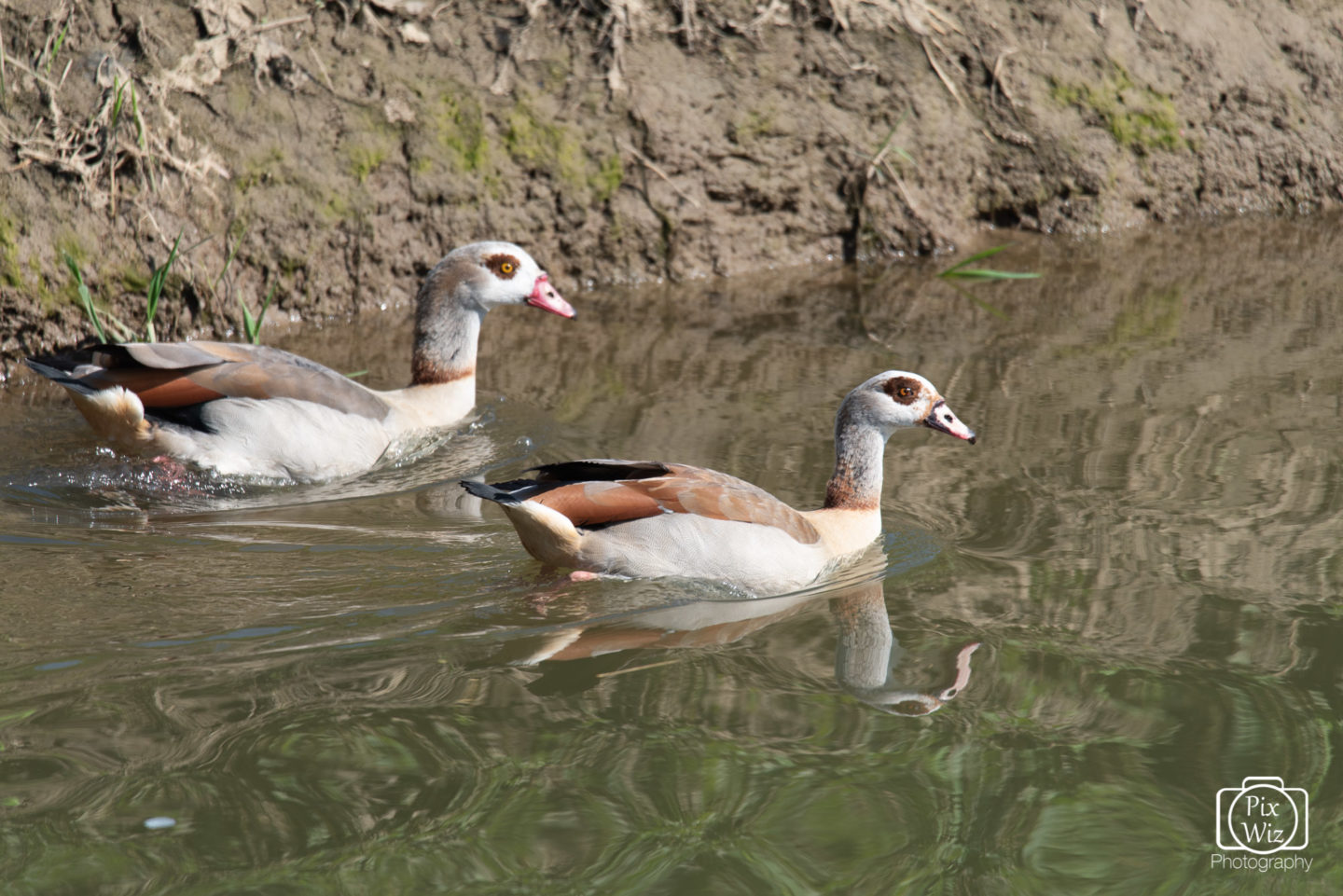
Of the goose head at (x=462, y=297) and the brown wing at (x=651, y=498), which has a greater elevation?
the goose head at (x=462, y=297)

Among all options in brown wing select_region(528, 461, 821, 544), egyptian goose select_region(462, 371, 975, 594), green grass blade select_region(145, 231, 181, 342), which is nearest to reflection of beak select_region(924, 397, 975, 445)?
egyptian goose select_region(462, 371, 975, 594)

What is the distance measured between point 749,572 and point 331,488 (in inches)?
90.5

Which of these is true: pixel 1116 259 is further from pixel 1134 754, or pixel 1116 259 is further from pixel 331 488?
pixel 1134 754

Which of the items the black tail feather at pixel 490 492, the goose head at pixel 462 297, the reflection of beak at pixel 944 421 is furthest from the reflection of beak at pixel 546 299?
the black tail feather at pixel 490 492

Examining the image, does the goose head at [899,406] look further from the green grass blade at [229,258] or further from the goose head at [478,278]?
the green grass blade at [229,258]

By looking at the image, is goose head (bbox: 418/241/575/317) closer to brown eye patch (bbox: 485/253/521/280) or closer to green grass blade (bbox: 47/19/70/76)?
brown eye patch (bbox: 485/253/521/280)

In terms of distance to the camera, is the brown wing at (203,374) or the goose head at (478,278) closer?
the brown wing at (203,374)

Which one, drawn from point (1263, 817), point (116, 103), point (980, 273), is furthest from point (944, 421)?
point (116, 103)

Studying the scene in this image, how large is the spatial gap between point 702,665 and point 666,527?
951 millimetres

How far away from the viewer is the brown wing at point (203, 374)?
665 cm

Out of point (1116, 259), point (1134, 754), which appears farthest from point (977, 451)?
point (1116, 259)

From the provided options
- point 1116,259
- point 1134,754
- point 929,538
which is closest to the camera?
point 1134,754

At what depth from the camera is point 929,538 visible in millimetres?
5906
